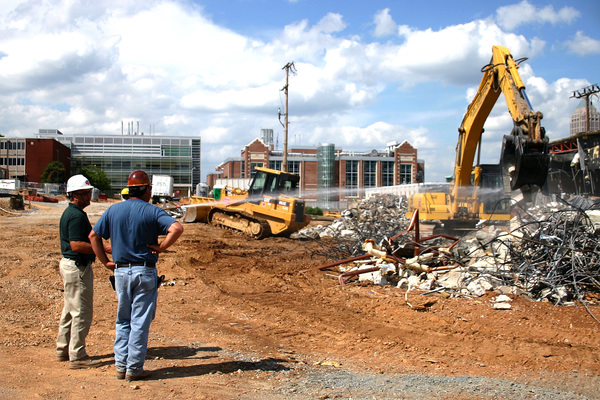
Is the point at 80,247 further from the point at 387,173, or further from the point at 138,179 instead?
the point at 387,173

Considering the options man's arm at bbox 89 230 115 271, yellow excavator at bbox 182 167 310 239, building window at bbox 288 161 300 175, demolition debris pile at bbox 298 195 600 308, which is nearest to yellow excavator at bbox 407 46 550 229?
demolition debris pile at bbox 298 195 600 308

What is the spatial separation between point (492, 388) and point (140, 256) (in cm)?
324

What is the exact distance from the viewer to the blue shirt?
166 inches

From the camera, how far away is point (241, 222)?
730 inches

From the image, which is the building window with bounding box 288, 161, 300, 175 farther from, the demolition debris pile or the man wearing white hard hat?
the man wearing white hard hat

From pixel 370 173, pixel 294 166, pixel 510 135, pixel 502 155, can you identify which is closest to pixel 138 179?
pixel 510 135

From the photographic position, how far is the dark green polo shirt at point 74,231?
15.0 ft

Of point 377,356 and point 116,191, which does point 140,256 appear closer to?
point 377,356

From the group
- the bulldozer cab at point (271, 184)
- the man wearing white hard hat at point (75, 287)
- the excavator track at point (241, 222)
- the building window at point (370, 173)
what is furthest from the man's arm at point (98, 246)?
the building window at point (370, 173)

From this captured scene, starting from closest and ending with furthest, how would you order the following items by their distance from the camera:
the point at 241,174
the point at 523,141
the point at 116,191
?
1. the point at 523,141
2. the point at 241,174
3. the point at 116,191

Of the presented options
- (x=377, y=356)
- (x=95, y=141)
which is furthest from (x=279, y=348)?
(x=95, y=141)

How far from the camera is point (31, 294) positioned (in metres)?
7.50

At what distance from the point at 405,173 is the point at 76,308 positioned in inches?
2484

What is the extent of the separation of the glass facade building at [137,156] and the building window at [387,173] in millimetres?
31988
